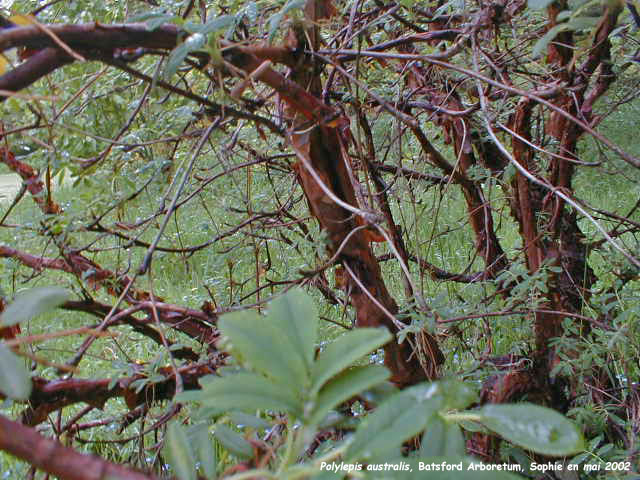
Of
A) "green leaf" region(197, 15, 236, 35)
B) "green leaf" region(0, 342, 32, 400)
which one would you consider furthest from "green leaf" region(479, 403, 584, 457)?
"green leaf" region(197, 15, 236, 35)

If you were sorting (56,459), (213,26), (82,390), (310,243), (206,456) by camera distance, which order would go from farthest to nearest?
(310,243) → (82,390) → (213,26) → (206,456) → (56,459)

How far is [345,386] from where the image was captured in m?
0.33

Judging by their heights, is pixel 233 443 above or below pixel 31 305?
below

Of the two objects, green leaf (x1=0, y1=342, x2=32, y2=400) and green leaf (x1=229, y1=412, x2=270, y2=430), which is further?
green leaf (x1=229, y1=412, x2=270, y2=430)

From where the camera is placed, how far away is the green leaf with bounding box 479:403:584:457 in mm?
312

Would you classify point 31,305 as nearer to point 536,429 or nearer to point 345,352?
point 345,352

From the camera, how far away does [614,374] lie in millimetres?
1203

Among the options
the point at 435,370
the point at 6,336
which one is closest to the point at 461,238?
the point at 435,370

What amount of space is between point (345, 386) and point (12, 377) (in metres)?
0.17

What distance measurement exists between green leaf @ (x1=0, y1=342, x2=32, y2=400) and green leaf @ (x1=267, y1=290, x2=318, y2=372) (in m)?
0.13

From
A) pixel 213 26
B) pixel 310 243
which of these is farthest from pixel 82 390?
pixel 213 26

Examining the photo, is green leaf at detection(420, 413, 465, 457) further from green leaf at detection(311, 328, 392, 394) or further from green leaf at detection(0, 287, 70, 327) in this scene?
green leaf at detection(0, 287, 70, 327)

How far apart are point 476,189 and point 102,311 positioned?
826mm

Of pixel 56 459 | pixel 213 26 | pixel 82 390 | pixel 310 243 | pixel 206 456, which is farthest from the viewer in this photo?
pixel 310 243
